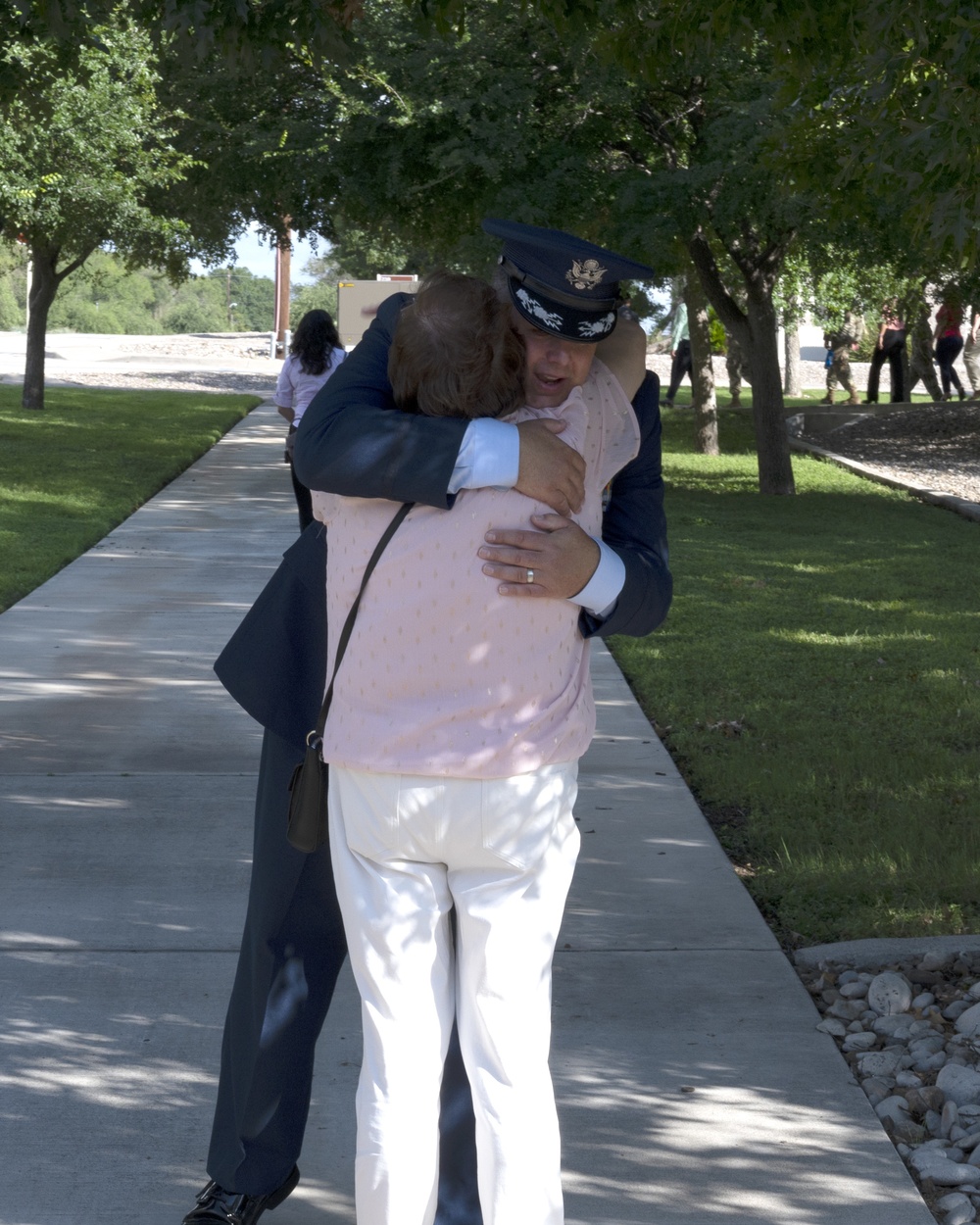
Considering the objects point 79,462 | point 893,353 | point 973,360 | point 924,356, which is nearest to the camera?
point 79,462

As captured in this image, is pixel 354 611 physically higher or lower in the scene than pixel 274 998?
higher

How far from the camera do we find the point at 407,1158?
7.43 feet

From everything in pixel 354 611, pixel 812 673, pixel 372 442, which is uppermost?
pixel 372 442

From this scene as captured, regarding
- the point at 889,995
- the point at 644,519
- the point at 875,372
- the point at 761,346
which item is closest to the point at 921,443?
the point at 875,372

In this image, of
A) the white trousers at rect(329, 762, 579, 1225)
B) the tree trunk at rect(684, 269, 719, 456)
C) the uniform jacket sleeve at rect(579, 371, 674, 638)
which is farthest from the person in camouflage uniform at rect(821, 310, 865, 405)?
the white trousers at rect(329, 762, 579, 1225)

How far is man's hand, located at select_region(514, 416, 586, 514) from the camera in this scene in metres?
2.16

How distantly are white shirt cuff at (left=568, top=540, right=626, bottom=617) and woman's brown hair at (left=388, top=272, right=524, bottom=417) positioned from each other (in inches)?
10.8

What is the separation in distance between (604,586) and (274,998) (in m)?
1.02

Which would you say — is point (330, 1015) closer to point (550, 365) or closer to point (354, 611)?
point (354, 611)

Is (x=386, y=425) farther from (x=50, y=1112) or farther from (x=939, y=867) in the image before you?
(x=939, y=867)

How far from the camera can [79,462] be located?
1675 centimetres

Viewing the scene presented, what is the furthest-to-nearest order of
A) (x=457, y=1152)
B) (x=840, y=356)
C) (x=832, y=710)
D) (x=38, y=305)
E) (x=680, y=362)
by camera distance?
1. (x=840, y=356)
2. (x=680, y=362)
3. (x=38, y=305)
4. (x=832, y=710)
5. (x=457, y=1152)

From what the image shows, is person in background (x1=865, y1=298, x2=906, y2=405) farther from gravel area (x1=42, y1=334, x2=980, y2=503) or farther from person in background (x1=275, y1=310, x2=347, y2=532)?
person in background (x1=275, y1=310, x2=347, y2=532)

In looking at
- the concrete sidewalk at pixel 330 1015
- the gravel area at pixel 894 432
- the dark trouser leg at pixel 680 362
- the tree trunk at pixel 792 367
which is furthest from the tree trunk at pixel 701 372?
the concrete sidewalk at pixel 330 1015
